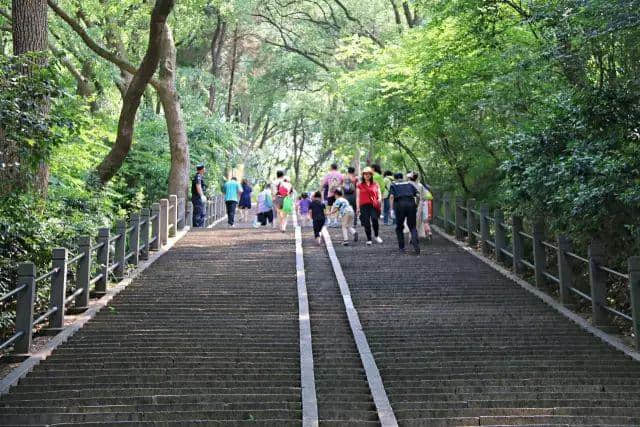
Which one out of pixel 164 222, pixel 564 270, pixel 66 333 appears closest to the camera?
pixel 66 333

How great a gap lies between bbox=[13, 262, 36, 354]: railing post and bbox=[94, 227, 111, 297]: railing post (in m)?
3.44

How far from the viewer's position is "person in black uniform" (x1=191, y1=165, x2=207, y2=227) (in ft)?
73.9

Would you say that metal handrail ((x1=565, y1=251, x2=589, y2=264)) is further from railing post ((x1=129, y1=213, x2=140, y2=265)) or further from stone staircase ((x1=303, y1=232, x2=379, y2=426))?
railing post ((x1=129, y1=213, x2=140, y2=265))

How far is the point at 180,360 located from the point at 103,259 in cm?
429

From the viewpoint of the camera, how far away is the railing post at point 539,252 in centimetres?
1250

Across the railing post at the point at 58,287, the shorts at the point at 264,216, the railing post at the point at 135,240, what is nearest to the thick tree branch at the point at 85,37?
the railing post at the point at 135,240

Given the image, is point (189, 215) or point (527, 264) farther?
point (189, 215)

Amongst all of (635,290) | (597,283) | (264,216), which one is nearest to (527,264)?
(597,283)

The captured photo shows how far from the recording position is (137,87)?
1541 centimetres

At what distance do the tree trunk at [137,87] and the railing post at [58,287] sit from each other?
21.0 ft

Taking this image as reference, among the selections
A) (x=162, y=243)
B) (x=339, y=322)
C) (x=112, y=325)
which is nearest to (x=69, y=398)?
(x=112, y=325)

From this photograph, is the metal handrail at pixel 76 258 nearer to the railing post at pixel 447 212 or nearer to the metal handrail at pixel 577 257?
the metal handrail at pixel 577 257

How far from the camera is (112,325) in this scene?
32.8 feet

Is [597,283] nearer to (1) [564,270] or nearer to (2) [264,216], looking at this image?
(1) [564,270]
